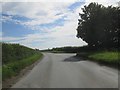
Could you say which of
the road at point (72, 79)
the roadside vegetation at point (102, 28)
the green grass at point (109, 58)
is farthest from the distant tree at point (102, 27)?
the road at point (72, 79)

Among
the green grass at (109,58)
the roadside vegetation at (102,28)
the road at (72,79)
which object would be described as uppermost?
the roadside vegetation at (102,28)

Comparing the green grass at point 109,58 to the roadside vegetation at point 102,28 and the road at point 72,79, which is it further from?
the roadside vegetation at point 102,28

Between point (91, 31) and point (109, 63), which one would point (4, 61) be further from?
point (91, 31)

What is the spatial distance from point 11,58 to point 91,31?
31.0 meters

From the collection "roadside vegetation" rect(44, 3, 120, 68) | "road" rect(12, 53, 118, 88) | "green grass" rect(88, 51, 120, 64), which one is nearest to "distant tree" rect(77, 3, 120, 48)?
"roadside vegetation" rect(44, 3, 120, 68)

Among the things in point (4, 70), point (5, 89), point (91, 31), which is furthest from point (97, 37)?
point (5, 89)

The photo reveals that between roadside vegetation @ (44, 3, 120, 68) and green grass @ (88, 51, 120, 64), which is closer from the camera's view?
green grass @ (88, 51, 120, 64)

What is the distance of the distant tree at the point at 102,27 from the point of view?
55.3 m

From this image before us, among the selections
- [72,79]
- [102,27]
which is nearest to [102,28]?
[102,27]

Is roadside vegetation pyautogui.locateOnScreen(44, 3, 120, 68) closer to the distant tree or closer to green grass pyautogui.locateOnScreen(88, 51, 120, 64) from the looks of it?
the distant tree

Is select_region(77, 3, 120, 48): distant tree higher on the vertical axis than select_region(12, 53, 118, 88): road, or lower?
higher

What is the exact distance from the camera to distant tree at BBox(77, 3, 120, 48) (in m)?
55.3

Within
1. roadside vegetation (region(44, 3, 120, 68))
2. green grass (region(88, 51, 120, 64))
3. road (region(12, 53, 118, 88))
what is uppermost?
roadside vegetation (region(44, 3, 120, 68))

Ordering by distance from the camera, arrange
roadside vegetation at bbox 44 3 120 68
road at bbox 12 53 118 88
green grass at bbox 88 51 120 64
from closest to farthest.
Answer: road at bbox 12 53 118 88, green grass at bbox 88 51 120 64, roadside vegetation at bbox 44 3 120 68
